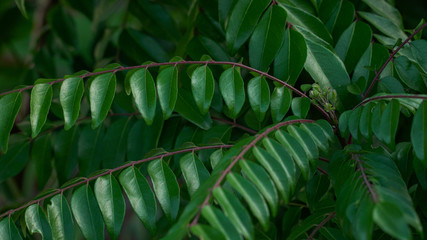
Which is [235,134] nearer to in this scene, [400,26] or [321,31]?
[321,31]

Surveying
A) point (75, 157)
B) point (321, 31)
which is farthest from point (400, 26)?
point (75, 157)

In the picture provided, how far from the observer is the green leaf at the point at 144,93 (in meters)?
0.87

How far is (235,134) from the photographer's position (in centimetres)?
120

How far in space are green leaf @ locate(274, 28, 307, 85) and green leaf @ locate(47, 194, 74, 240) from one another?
1.66 feet

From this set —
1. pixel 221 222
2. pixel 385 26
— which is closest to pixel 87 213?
pixel 221 222

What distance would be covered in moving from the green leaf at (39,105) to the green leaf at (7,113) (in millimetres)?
47

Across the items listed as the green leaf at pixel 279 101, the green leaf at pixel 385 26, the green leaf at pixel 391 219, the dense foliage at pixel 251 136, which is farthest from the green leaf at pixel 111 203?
the green leaf at pixel 385 26

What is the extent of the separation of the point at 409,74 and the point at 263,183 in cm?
49

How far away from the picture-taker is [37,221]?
2.89 feet

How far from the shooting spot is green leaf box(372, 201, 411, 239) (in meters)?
0.52

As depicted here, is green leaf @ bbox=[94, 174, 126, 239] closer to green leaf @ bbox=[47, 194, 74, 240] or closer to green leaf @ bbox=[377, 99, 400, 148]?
green leaf @ bbox=[47, 194, 74, 240]

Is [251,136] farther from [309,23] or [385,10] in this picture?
[385,10]

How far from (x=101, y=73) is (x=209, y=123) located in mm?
Answer: 293

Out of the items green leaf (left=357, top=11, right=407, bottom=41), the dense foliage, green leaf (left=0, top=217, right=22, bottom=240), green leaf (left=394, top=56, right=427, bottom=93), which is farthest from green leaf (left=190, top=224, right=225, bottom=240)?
green leaf (left=357, top=11, right=407, bottom=41)
